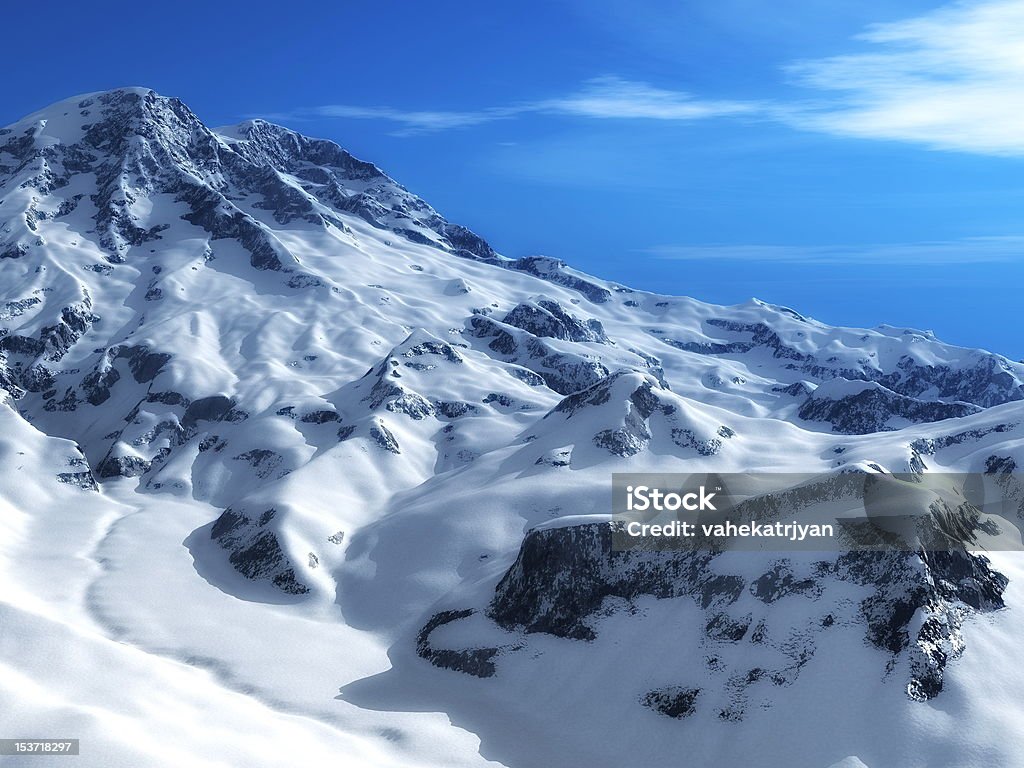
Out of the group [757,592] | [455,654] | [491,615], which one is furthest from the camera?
[491,615]

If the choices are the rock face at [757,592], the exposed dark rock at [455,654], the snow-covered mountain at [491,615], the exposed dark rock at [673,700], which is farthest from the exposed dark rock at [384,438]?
the exposed dark rock at [673,700]

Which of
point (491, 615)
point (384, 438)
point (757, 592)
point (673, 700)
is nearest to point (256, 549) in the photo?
point (384, 438)

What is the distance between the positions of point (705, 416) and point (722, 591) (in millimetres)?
77445

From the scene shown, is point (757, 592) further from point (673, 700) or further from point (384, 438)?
point (384, 438)

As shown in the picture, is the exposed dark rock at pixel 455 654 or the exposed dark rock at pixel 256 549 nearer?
the exposed dark rock at pixel 455 654

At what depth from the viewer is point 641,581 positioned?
81.2 m

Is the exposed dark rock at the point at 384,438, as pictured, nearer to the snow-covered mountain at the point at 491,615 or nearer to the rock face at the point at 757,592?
the snow-covered mountain at the point at 491,615

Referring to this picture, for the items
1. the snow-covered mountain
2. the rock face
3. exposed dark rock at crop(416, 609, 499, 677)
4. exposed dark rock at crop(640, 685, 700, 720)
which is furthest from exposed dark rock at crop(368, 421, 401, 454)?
exposed dark rock at crop(640, 685, 700, 720)

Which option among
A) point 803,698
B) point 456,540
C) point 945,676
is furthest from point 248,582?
point 945,676

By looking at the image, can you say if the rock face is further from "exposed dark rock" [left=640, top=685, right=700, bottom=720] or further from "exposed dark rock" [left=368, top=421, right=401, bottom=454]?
"exposed dark rock" [left=368, top=421, right=401, bottom=454]

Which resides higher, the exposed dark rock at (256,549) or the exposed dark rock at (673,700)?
the exposed dark rock at (256,549)

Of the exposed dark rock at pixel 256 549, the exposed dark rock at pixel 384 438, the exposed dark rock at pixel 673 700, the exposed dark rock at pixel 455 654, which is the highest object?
the exposed dark rock at pixel 384 438

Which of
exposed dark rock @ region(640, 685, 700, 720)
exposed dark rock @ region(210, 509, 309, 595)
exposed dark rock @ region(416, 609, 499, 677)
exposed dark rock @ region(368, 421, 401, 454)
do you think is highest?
exposed dark rock @ region(368, 421, 401, 454)

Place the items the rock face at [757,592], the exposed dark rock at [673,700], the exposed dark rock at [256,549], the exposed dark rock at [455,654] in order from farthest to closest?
the exposed dark rock at [256,549], the exposed dark rock at [455,654], the exposed dark rock at [673,700], the rock face at [757,592]
